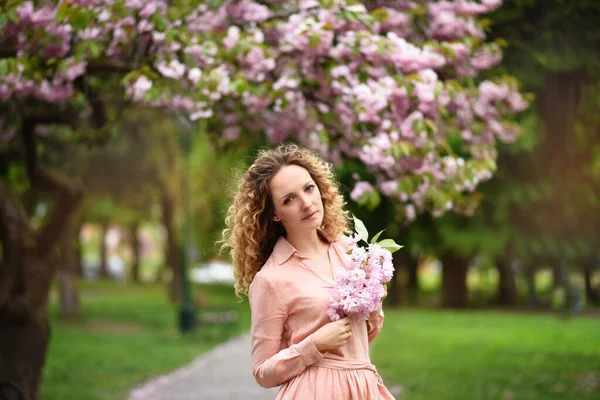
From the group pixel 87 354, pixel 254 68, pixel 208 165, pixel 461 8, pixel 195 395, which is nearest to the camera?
pixel 254 68

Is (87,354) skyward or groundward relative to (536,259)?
skyward

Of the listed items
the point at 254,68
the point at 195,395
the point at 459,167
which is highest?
the point at 254,68

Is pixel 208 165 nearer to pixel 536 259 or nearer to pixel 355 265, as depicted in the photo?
pixel 536 259

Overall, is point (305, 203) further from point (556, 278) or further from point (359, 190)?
point (556, 278)

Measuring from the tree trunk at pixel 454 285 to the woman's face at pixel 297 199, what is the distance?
1052 inches

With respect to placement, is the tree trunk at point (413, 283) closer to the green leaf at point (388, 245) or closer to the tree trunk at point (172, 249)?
the tree trunk at point (172, 249)

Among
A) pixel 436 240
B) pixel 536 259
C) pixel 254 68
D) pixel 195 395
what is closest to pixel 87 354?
pixel 195 395

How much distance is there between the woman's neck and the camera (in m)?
3.57

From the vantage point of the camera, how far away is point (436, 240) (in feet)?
86.3

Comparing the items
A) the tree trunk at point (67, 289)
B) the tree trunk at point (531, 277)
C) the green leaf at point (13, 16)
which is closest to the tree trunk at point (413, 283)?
the tree trunk at point (531, 277)

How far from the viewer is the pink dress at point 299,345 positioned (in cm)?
337

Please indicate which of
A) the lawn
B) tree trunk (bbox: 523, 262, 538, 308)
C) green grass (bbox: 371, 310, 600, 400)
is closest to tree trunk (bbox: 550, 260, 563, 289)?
tree trunk (bbox: 523, 262, 538, 308)

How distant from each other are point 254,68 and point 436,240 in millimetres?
20059

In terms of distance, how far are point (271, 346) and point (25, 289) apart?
6104 mm
